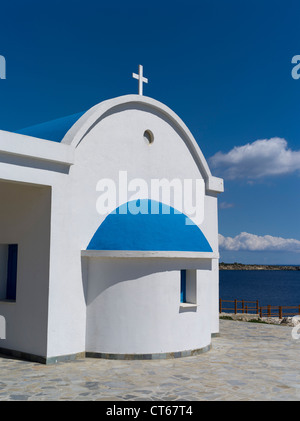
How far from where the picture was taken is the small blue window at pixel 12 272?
12.7 m

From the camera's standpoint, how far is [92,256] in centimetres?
1197

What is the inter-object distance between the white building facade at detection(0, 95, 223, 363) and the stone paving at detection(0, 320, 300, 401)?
636 mm

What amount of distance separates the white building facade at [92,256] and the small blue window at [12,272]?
1.1 inches

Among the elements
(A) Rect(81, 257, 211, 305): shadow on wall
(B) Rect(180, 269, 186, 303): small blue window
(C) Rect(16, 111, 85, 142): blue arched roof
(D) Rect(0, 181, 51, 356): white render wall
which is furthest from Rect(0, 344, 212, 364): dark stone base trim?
(C) Rect(16, 111, 85, 142): blue arched roof

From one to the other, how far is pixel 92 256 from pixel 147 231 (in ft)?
5.28

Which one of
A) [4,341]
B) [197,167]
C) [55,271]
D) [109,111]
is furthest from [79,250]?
[197,167]

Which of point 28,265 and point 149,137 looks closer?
point 28,265

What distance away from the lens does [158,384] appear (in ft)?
30.4

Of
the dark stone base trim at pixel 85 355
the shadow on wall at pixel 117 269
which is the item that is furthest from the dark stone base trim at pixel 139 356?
the shadow on wall at pixel 117 269

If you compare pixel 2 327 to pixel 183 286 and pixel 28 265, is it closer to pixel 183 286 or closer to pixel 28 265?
pixel 28 265

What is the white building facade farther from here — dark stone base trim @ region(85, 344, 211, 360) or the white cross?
the white cross

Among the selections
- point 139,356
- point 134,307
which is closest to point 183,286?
point 134,307

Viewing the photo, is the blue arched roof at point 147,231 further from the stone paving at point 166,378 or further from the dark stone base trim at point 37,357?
the stone paving at point 166,378
